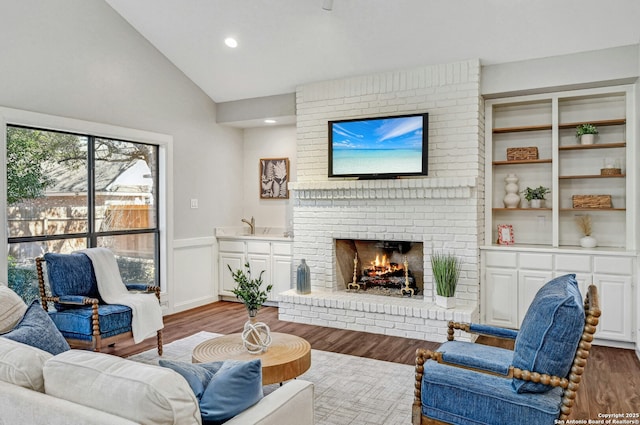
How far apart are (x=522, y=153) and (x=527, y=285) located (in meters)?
1.41

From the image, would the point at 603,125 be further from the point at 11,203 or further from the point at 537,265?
the point at 11,203

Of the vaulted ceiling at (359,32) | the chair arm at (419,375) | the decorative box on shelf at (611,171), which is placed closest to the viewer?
the chair arm at (419,375)

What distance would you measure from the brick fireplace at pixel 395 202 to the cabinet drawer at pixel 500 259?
162 millimetres

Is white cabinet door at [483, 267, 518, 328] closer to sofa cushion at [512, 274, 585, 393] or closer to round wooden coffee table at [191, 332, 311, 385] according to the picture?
round wooden coffee table at [191, 332, 311, 385]

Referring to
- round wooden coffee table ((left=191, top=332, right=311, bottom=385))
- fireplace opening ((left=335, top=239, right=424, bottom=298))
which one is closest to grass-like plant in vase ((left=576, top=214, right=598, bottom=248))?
fireplace opening ((left=335, top=239, right=424, bottom=298))

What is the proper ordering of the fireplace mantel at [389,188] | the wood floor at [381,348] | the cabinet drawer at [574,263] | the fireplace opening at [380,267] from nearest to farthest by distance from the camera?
the wood floor at [381,348]
the cabinet drawer at [574,263]
the fireplace mantel at [389,188]
the fireplace opening at [380,267]

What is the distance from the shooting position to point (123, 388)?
130cm

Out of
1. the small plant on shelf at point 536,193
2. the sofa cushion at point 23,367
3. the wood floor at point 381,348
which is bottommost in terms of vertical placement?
the wood floor at point 381,348

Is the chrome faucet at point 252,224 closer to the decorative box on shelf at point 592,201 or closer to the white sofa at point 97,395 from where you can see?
the decorative box on shelf at point 592,201

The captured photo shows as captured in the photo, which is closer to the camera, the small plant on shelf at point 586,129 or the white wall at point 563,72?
the white wall at point 563,72

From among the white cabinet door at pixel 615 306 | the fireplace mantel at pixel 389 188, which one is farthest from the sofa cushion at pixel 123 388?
the white cabinet door at pixel 615 306

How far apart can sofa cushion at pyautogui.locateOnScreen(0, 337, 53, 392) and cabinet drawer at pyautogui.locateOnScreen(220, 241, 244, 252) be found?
4446mm

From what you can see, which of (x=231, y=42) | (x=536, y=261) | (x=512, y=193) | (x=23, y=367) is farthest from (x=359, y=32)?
(x=23, y=367)

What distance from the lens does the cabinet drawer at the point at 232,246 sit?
6035 millimetres
